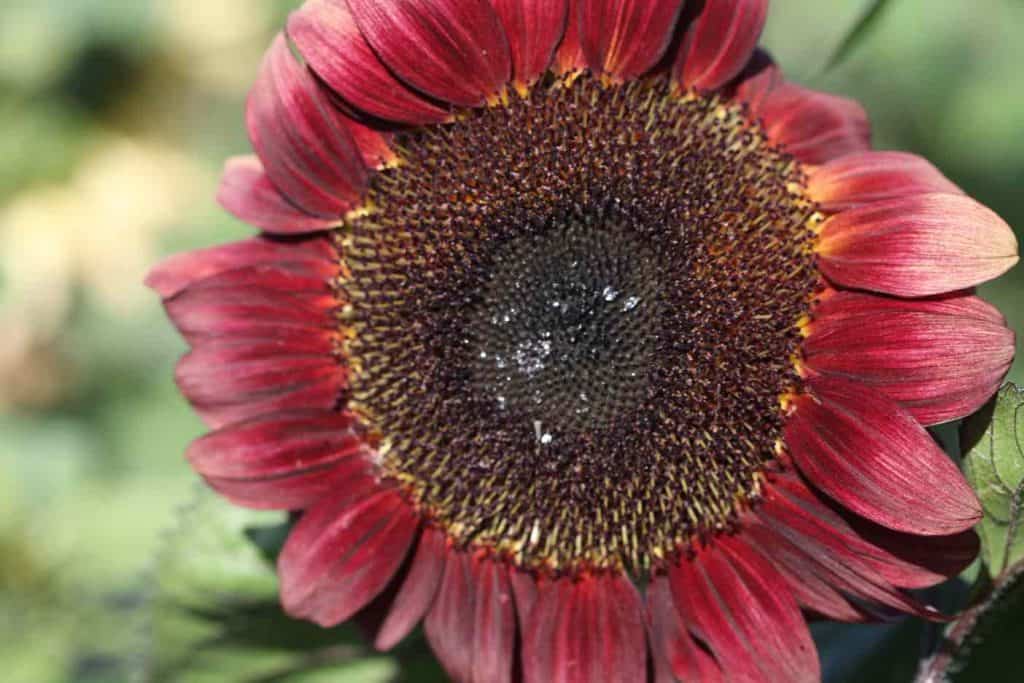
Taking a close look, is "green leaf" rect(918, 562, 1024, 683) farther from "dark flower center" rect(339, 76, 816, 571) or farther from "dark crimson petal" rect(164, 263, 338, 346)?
"dark crimson petal" rect(164, 263, 338, 346)

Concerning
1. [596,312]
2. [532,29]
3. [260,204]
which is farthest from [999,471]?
[260,204]

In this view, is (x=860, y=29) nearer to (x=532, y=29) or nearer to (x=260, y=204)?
(x=532, y=29)

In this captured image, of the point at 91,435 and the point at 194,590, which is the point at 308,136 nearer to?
the point at 194,590

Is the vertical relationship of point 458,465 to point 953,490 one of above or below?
above

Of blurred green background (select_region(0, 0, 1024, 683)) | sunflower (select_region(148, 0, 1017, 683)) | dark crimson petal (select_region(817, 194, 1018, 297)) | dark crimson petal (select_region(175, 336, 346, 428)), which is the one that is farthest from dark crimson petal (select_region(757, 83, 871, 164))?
blurred green background (select_region(0, 0, 1024, 683))

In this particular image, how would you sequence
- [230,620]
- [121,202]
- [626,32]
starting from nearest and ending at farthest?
1. [626,32]
2. [230,620]
3. [121,202]

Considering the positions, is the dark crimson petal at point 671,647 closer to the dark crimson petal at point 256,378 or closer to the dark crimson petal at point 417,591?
the dark crimson petal at point 417,591

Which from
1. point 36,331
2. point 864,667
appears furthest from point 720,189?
point 36,331

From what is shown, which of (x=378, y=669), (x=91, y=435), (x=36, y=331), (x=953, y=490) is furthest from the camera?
(x=36, y=331)
